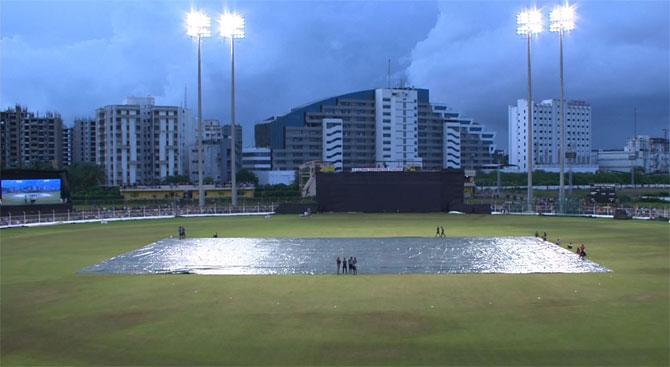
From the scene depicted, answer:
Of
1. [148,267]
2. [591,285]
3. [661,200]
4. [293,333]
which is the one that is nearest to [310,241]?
[148,267]

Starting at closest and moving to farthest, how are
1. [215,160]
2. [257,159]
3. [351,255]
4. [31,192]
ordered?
[351,255] → [31,192] → [257,159] → [215,160]

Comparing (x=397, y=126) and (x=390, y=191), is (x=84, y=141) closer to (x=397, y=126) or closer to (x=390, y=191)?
(x=397, y=126)

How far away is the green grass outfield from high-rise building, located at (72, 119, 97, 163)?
6126 inches

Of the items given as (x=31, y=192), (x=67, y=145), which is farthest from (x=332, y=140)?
(x=31, y=192)

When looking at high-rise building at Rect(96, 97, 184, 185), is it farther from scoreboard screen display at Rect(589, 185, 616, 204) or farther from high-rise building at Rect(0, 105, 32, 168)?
scoreboard screen display at Rect(589, 185, 616, 204)

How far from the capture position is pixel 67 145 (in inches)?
7210

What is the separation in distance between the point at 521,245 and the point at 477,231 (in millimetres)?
11038

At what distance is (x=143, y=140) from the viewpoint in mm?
153375

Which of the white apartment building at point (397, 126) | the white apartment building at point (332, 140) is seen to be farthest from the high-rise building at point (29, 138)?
the white apartment building at point (397, 126)

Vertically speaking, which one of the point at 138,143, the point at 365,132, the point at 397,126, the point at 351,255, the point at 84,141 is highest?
the point at 397,126

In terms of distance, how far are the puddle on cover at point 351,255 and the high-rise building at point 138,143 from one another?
4460 inches

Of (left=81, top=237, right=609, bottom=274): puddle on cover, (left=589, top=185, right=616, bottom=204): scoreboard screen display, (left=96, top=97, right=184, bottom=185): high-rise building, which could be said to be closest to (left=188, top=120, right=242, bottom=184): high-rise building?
(left=96, top=97, right=184, bottom=185): high-rise building

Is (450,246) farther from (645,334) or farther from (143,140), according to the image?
(143,140)

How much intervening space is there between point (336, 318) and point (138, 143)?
5544 inches
